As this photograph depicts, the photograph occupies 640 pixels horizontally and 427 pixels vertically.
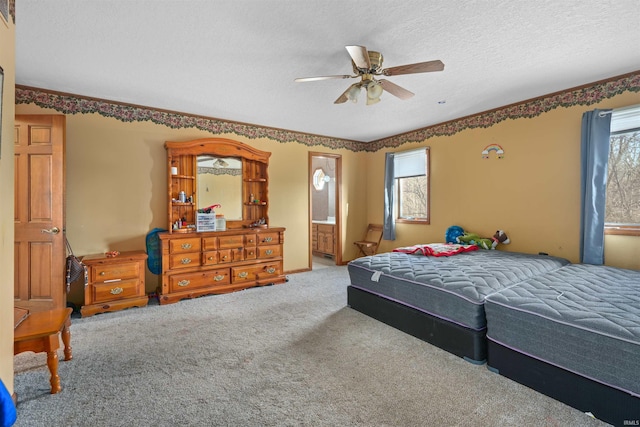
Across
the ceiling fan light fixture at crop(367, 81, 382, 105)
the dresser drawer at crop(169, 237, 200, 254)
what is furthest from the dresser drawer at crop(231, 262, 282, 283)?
the ceiling fan light fixture at crop(367, 81, 382, 105)

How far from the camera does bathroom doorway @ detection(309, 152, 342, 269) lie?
5789mm

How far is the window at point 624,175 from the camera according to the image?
3.06 metres

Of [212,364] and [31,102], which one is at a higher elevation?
[31,102]

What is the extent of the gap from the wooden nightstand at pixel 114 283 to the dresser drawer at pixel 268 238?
154cm

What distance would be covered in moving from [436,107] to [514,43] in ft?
5.28

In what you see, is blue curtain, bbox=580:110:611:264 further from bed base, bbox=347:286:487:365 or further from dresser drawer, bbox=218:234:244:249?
dresser drawer, bbox=218:234:244:249

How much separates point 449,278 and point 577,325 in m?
0.94

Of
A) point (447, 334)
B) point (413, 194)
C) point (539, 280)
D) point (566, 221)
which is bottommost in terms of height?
point (447, 334)

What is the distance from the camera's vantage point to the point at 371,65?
100 inches

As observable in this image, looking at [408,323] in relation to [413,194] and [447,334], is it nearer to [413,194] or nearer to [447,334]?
[447,334]

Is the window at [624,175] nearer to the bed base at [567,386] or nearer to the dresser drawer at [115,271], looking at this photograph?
the bed base at [567,386]

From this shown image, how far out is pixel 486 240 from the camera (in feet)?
13.4

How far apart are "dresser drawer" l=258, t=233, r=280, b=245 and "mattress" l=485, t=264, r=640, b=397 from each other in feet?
10.2

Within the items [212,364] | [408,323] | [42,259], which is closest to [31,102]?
[42,259]
